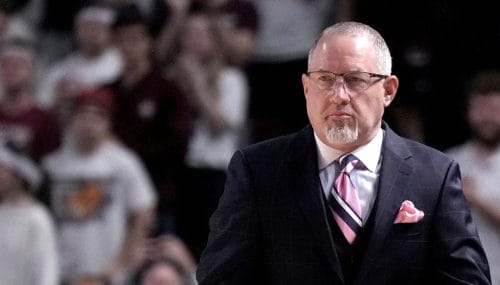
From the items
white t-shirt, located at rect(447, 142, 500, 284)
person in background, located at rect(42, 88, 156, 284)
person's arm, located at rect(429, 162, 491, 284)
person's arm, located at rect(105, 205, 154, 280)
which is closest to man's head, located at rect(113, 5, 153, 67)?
person in background, located at rect(42, 88, 156, 284)

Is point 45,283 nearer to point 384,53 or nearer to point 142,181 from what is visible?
point 142,181

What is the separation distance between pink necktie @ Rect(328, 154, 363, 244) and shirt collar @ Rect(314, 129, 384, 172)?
0.16 ft

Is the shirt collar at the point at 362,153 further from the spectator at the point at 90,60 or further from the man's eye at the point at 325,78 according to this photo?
the spectator at the point at 90,60

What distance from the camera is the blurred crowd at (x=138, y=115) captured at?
793cm

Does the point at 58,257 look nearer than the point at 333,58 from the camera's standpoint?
No

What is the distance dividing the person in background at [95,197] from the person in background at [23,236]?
0.64 ft

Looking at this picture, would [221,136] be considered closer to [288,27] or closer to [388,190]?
[288,27]

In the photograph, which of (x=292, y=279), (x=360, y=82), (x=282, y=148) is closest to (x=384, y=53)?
(x=360, y=82)

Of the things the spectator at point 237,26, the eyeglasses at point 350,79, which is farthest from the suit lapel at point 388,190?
the spectator at point 237,26

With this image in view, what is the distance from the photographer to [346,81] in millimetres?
3852

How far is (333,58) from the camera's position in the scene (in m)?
3.86

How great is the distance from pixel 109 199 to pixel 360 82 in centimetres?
445

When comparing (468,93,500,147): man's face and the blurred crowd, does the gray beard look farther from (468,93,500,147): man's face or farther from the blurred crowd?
(468,93,500,147): man's face

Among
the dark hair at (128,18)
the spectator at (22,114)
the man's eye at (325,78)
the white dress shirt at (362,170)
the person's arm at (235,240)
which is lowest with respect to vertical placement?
the spectator at (22,114)
